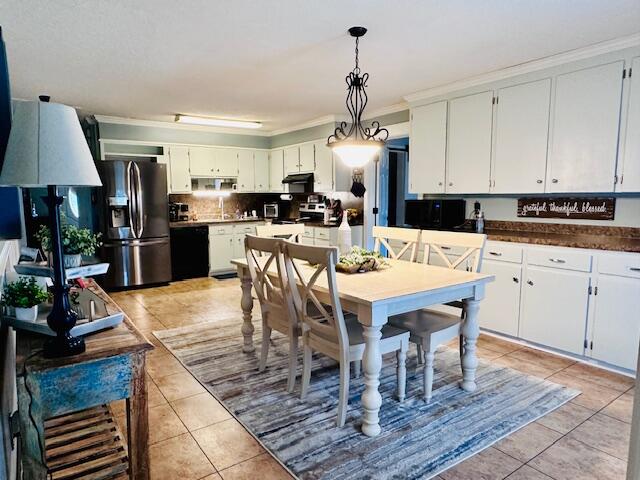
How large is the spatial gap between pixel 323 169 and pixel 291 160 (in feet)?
2.88

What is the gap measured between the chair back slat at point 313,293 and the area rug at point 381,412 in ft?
1.63

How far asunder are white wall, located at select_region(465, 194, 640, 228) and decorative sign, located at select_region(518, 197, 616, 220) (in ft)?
0.12

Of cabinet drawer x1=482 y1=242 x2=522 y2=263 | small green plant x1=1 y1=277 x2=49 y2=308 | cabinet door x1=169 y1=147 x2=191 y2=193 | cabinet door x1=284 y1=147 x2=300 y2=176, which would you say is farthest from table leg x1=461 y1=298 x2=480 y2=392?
cabinet door x1=169 y1=147 x2=191 y2=193

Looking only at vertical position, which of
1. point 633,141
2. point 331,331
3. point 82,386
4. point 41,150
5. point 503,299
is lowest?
point 503,299

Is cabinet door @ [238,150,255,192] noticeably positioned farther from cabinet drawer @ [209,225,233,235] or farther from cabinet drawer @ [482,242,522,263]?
cabinet drawer @ [482,242,522,263]

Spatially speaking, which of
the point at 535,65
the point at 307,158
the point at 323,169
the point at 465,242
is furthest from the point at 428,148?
the point at 307,158

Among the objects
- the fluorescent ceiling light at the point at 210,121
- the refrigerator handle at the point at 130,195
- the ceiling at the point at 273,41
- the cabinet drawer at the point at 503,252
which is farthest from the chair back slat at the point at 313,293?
the fluorescent ceiling light at the point at 210,121

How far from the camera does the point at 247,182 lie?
693 centimetres

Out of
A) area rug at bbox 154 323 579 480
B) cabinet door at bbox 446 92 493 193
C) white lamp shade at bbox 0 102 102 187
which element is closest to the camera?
white lamp shade at bbox 0 102 102 187

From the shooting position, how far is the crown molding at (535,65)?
2.94 m

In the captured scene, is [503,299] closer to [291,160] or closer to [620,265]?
[620,265]

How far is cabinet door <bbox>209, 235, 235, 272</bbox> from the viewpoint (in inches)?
251

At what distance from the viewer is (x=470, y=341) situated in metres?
2.61

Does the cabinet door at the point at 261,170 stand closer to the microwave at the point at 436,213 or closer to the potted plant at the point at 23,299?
the microwave at the point at 436,213
